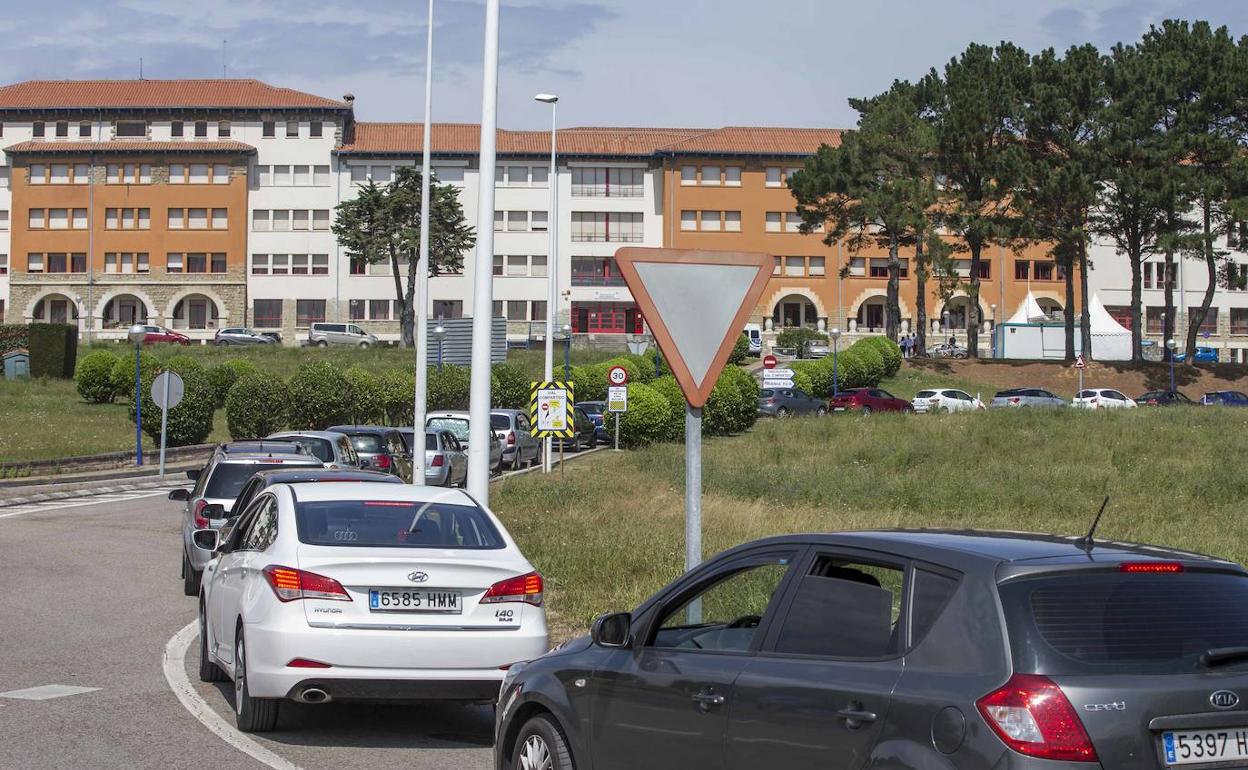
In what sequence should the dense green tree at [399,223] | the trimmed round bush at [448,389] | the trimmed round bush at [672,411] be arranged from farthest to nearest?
the dense green tree at [399,223] < the trimmed round bush at [448,389] < the trimmed round bush at [672,411]

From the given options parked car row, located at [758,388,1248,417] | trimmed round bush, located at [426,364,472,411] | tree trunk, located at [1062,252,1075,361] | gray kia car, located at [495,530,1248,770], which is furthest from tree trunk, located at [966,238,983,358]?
gray kia car, located at [495,530,1248,770]

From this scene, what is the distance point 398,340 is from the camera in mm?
95500

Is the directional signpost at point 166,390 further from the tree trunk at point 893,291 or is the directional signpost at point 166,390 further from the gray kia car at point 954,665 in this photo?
the tree trunk at point 893,291

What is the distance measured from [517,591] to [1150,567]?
16.4ft

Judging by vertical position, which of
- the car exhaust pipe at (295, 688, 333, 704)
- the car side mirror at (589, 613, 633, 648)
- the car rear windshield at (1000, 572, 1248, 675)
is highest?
the car rear windshield at (1000, 572, 1248, 675)

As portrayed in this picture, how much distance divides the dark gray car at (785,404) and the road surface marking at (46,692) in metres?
50.8

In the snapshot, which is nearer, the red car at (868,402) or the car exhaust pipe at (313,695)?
the car exhaust pipe at (313,695)

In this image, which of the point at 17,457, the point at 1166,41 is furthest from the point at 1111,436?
the point at 1166,41

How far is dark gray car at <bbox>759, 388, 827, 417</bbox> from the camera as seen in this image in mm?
60562

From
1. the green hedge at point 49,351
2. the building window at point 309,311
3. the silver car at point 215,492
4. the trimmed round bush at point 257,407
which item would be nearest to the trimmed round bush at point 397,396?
the trimmed round bush at point 257,407

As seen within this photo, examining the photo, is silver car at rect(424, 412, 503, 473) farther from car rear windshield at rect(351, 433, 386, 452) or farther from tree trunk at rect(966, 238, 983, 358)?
tree trunk at rect(966, 238, 983, 358)

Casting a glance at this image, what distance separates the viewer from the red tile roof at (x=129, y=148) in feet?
319

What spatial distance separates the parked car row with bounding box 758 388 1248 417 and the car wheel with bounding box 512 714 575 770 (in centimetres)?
5143

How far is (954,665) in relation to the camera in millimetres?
4402
